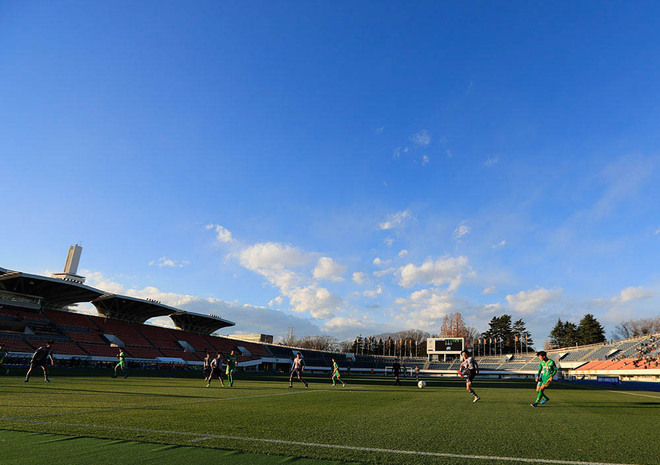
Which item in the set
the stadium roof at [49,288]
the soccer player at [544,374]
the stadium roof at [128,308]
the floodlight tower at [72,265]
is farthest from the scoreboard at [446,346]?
the floodlight tower at [72,265]

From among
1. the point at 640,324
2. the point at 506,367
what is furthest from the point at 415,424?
the point at 640,324

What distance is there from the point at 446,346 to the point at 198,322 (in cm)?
4948

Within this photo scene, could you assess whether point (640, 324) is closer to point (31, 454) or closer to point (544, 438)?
point (544, 438)

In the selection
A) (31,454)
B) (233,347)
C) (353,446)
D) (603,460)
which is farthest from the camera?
(233,347)

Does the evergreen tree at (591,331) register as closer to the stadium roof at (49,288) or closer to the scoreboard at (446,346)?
the scoreboard at (446,346)

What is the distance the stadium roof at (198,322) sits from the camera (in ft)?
242

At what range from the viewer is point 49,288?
49.5m

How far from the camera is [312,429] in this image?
7582 mm

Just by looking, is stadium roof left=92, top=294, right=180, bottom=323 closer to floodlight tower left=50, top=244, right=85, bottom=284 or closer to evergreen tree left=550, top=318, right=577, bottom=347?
floodlight tower left=50, top=244, right=85, bottom=284

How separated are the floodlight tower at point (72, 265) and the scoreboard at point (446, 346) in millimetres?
67019

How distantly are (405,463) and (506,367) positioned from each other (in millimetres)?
87900

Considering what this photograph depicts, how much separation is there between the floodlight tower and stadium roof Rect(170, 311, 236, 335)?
17.5 metres

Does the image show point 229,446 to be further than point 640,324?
No

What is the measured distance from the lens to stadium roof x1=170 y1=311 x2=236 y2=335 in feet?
242
